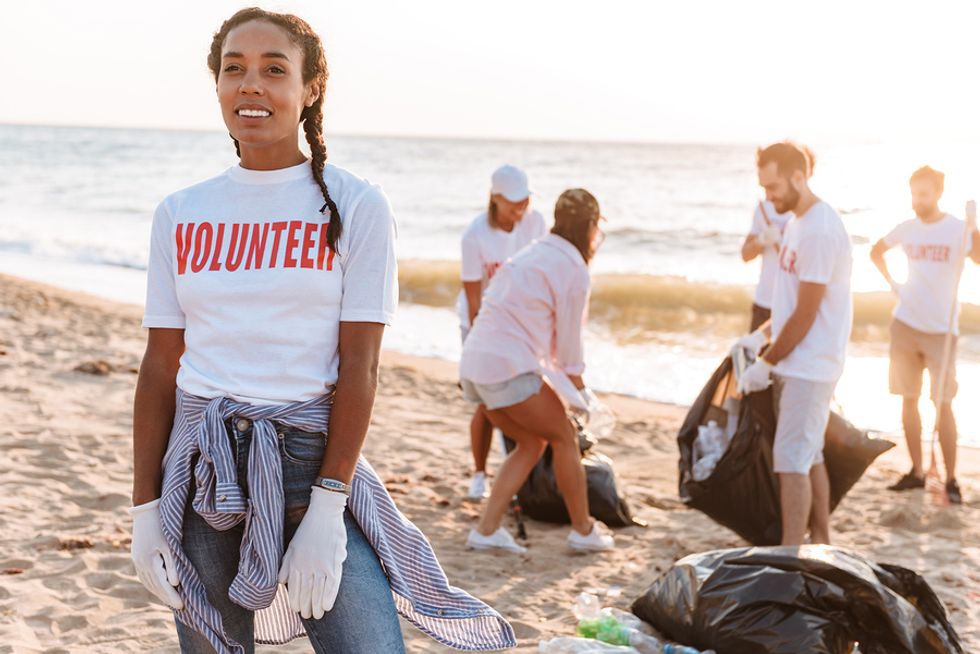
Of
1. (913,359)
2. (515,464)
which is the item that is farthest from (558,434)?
(913,359)

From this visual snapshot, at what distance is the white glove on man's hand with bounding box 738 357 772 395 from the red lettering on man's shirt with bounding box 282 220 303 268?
2.85 meters

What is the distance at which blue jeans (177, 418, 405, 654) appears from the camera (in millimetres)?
1814

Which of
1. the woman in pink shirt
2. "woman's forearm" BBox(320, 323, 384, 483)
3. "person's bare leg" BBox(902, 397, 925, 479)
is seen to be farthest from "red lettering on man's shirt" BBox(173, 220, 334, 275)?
"person's bare leg" BBox(902, 397, 925, 479)

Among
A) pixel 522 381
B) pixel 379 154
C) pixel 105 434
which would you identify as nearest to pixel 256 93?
pixel 522 381

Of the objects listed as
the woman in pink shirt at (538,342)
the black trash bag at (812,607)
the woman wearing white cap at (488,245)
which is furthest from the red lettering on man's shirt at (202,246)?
the woman wearing white cap at (488,245)

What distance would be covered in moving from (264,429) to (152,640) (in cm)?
209

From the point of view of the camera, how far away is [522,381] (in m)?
4.39

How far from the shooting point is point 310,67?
6.47ft

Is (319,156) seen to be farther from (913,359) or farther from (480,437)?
(913,359)

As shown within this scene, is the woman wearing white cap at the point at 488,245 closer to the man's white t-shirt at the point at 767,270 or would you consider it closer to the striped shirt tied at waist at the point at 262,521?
the man's white t-shirt at the point at 767,270

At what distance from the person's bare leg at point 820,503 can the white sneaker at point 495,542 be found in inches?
50.6

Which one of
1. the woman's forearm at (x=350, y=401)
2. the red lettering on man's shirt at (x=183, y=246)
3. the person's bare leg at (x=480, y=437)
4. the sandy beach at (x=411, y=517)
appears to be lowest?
the sandy beach at (x=411, y=517)

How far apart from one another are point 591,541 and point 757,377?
109cm

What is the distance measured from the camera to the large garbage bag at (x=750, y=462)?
4.47 m
